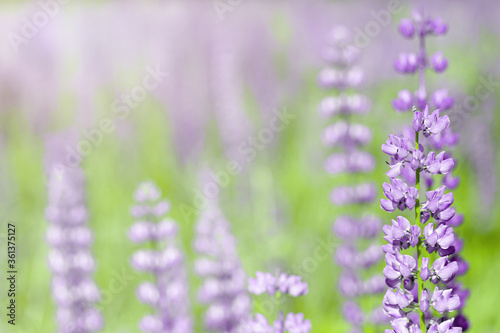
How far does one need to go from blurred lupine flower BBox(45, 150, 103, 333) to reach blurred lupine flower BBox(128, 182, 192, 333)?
315 mm

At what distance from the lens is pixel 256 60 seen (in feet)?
21.8

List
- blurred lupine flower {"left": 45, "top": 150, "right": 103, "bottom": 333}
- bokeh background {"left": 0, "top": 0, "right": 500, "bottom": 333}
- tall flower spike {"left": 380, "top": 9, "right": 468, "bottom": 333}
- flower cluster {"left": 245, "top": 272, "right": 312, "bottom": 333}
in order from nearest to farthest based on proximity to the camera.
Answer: tall flower spike {"left": 380, "top": 9, "right": 468, "bottom": 333}
flower cluster {"left": 245, "top": 272, "right": 312, "bottom": 333}
blurred lupine flower {"left": 45, "top": 150, "right": 103, "bottom": 333}
bokeh background {"left": 0, "top": 0, "right": 500, "bottom": 333}

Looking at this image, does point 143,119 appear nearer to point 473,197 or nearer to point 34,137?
point 34,137

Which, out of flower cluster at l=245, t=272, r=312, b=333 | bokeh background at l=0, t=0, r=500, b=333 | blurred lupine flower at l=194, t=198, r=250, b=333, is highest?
bokeh background at l=0, t=0, r=500, b=333

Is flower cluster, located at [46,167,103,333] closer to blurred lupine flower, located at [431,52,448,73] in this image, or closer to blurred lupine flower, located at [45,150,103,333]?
blurred lupine flower, located at [45,150,103,333]

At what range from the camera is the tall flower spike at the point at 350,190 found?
212cm

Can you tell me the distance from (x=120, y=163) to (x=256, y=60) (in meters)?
2.09

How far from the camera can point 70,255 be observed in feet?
8.22

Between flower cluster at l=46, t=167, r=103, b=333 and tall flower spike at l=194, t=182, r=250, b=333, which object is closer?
tall flower spike at l=194, t=182, r=250, b=333

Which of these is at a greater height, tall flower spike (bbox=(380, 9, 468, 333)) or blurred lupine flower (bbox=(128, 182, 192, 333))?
blurred lupine flower (bbox=(128, 182, 192, 333))

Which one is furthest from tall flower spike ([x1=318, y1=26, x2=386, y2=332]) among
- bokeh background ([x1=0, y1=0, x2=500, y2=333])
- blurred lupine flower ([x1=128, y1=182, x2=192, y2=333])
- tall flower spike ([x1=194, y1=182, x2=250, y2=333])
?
blurred lupine flower ([x1=128, y1=182, x2=192, y2=333])

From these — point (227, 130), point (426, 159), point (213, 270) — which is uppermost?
point (227, 130)

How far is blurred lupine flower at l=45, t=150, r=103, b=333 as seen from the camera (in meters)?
2.35

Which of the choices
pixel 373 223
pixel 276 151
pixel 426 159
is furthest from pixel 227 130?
pixel 426 159
